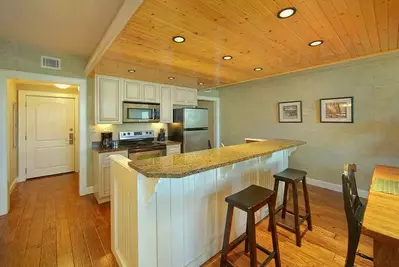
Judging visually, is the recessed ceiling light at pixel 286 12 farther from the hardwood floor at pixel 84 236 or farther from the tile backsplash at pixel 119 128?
the tile backsplash at pixel 119 128

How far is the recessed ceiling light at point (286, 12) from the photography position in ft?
4.64

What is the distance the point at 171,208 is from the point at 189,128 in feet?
9.25

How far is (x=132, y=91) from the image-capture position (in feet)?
11.9

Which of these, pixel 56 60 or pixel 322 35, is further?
pixel 56 60

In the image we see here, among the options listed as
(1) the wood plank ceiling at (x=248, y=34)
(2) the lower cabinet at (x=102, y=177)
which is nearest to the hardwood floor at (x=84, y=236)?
(2) the lower cabinet at (x=102, y=177)

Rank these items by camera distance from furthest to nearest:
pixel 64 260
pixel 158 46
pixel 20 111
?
pixel 20 111 < pixel 158 46 < pixel 64 260

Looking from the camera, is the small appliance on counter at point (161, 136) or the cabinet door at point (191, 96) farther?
the cabinet door at point (191, 96)

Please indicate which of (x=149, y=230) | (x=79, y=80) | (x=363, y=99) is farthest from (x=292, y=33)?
(x=79, y=80)

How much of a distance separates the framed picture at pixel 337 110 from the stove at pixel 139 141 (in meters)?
3.30

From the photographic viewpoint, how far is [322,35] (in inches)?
73.5

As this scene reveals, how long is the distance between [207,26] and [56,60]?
9.40 ft

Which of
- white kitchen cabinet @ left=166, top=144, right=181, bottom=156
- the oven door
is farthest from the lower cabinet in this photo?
white kitchen cabinet @ left=166, top=144, right=181, bottom=156

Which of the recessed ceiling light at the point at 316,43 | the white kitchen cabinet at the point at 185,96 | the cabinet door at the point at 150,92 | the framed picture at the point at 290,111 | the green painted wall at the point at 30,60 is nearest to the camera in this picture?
the recessed ceiling light at the point at 316,43

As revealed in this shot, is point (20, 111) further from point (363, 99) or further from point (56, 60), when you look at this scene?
point (363, 99)
